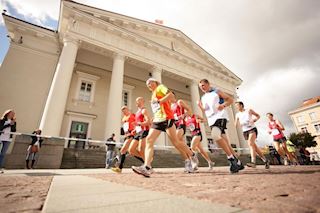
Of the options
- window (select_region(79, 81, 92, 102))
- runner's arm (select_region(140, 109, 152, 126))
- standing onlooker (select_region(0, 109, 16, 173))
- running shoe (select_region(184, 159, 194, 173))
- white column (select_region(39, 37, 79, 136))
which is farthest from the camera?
window (select_region(79, 81, 92, 102))

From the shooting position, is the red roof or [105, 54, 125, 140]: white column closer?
[105, 54, 125, 140]: white column

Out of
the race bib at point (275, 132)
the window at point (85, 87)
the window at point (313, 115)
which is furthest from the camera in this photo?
the window at point (313, 115)

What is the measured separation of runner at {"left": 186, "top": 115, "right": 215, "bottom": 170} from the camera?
5.15 meters

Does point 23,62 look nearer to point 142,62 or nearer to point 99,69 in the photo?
point 99,69

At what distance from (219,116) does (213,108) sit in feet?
0.73

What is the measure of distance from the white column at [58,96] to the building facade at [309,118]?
172 ft

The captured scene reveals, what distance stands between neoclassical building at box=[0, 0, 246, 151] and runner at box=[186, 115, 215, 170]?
6441 mm

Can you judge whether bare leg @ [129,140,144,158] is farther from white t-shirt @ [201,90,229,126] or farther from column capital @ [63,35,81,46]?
column capital @ [63,35,81,46]

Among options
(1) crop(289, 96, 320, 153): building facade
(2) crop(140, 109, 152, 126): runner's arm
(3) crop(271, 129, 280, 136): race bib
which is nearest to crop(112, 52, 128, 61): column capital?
(2) crop(140, 109, 152, 126): runner's arm

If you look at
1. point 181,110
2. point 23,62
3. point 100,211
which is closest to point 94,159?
point 181,110

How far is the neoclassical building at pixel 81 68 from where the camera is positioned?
35.9 feet

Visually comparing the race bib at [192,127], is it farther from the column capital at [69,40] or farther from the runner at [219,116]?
the column capital at [69,40]

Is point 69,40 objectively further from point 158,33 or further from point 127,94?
point 158,33

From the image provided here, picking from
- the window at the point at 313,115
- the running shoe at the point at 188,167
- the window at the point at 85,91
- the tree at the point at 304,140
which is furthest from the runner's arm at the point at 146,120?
the window at the point at 313,115
